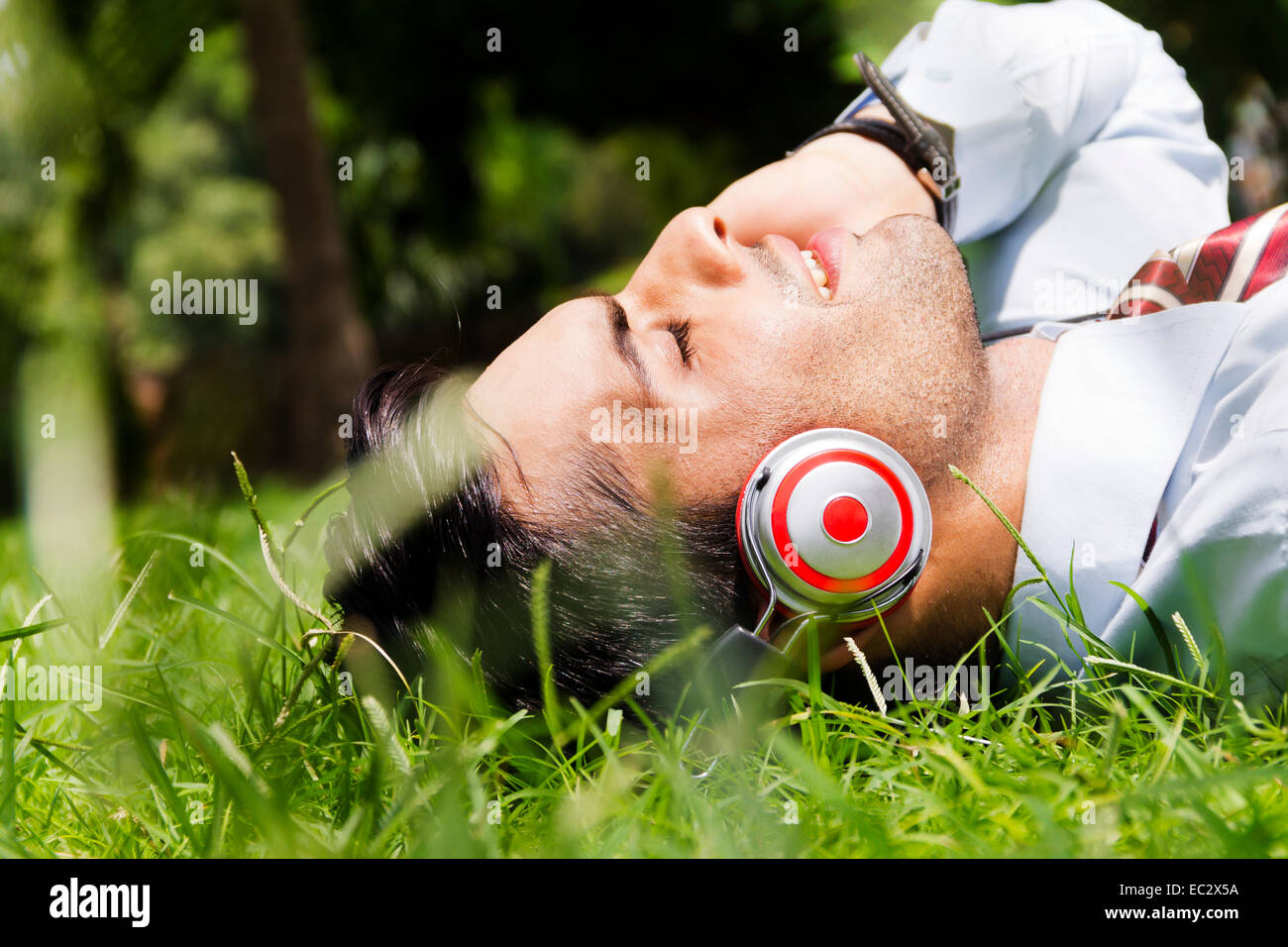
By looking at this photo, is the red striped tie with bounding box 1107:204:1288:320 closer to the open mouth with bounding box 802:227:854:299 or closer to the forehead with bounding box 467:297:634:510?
the open mouth with bounding box 802:227:854:299

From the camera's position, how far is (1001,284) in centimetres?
265

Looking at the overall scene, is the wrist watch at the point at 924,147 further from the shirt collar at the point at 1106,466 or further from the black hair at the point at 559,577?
the black hair at the point at 559,577

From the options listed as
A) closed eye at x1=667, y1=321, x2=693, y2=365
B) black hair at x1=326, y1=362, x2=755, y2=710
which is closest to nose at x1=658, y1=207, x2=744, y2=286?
closed eye at x1=667, y1=321, x2=693, y2=365

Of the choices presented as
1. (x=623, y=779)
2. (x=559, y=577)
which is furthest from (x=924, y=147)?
(x=623, y=779)

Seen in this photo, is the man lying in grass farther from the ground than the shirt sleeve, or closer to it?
closer to it

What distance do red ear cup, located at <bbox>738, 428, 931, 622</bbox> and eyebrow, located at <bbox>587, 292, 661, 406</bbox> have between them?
25 cm

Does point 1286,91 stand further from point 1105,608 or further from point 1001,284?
point 1105,608

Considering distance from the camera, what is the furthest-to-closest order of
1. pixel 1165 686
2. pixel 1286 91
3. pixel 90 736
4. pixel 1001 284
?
1. pixel 1286 91
2. pixel 1001 284
3. pixel 90 736
4. pixel 1165 686

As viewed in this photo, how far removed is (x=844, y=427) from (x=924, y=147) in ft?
4.12

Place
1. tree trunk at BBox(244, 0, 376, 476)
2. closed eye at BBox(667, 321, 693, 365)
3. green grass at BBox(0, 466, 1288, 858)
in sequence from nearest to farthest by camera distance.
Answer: green grass at BBox(0, 466, 1288, 858) < closed eye at BBox(667, 321, 693, 365) < tree trunk at BBox(244, 0, 376, 476)

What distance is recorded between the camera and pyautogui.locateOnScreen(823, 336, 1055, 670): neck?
1.70 meters

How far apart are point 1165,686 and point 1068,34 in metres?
2.03

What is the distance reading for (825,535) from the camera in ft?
5.01

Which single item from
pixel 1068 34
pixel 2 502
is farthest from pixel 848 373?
pixel 2 502
